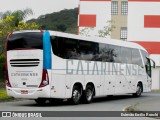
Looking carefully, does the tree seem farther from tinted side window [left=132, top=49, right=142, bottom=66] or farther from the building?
tinted side window [left=132, top=49, right=142, bottom=66]

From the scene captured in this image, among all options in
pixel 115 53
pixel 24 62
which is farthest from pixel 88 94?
pixel 24 62

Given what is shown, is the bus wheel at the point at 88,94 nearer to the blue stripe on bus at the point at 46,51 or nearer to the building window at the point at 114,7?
the blue stripe on bus at the point at 46,51

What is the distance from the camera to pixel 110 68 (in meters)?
27.5

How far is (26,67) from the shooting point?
22312 millimetres

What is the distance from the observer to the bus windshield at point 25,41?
22047 millimetres

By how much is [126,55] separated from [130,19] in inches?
899

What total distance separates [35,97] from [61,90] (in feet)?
4.37

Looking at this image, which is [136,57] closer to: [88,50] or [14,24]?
[88,50]

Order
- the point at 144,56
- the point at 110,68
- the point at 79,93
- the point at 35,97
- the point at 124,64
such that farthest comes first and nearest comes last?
the point at 144,56 → the point at 124,64 → the point at 110,68 → the point at 79,93 → the point at 35,97

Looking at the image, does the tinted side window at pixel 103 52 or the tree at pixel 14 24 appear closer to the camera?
the tinted side window at pixel 103 52

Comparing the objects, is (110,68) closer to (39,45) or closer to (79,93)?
(79,93)

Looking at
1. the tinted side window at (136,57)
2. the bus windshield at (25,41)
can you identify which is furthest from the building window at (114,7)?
the bus windshield at (25,41)

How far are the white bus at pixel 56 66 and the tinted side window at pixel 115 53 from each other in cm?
7

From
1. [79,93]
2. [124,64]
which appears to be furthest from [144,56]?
[79,93]
